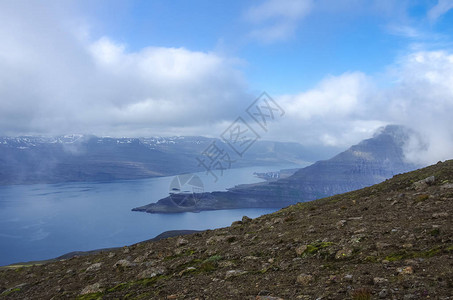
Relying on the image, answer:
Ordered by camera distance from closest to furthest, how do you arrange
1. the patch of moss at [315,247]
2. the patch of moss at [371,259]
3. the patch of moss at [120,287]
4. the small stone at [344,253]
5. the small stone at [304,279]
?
the small stone at [304,279] → the patch of moss at [371,259] → the small stone at [344,253] → the patch of moss at [315,247] → the patch of moss at [120,287]

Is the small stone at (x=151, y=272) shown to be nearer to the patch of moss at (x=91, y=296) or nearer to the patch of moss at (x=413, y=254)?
the patch of moss at (x=91, y=296)

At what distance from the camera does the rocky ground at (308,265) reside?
20.7 ft

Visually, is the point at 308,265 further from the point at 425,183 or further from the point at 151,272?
the point at 425,183

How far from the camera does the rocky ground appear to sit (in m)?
6.32

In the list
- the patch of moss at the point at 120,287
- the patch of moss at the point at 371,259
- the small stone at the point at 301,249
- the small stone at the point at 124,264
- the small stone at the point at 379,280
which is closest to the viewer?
the small stone at the point at 379,280

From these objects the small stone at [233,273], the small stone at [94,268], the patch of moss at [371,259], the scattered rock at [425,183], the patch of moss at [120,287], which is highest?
the scattered rock at [425,183]

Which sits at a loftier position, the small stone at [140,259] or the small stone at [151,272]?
the small stone at [151,272]

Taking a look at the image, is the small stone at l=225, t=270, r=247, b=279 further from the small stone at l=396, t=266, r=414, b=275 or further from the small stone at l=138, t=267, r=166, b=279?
the small stone at l=396, t=266, r=414, b=275

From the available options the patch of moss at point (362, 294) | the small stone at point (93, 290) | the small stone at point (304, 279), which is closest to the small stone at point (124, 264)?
the small stone at point (93, 290)

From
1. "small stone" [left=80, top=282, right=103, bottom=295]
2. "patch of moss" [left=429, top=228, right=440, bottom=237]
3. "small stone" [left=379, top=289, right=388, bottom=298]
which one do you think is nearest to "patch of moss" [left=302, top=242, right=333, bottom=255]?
"patch of moss" [left=429, top=228, right=440, bottom=237]

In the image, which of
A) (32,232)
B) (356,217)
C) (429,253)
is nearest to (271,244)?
(356,217)

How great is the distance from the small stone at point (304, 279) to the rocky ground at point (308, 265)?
0.08 ft

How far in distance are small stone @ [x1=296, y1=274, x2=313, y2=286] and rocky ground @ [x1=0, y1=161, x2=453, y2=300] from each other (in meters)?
0.03

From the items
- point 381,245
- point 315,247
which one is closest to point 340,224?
point 315,247
